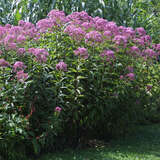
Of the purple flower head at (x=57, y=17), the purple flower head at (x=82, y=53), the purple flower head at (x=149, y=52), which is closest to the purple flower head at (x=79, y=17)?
the purple flower head at (x=57, y=17)

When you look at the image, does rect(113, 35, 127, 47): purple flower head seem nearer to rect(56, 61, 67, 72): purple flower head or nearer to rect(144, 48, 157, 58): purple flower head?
rect(144, 48, 157, 58): purple flower head

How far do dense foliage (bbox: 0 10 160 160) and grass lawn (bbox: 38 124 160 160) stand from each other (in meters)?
0.25

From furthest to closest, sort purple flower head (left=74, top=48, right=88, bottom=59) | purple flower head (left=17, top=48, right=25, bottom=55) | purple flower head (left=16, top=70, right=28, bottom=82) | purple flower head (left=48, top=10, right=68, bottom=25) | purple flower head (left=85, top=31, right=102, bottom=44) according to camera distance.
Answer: purple flower head (left=48, top=10, right=68, bottom=25) < purple flower head (left=85, top=31, right=102, bottom=44) < purple flower head (left=74, top=48, right=88, bottom=59) < purple flower head (left=17, top=48, right=25, bottom=55) < purple flower head (left=16, top=70, right=28, bottom=82)

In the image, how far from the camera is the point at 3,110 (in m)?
5.16

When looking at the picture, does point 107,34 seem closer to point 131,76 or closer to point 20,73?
point 131,76

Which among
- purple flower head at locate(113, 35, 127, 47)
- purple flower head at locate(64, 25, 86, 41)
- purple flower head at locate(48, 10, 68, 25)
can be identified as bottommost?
purple flower head at locate(113, 35, 127, 47)

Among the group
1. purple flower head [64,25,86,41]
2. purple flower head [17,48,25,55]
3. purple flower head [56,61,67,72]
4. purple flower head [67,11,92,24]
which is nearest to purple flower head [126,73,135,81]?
purple flower head [64,25,86,41]

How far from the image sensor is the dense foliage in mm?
5219

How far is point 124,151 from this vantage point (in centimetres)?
612

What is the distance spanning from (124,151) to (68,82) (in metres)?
1.52

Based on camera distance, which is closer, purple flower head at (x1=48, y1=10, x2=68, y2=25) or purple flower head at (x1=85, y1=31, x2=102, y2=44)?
purple flower head at (x1=85, y1=31, x2=102, y2=44)

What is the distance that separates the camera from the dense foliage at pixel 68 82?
5.22 metres

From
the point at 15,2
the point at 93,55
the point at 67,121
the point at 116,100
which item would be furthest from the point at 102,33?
the point at 15,2

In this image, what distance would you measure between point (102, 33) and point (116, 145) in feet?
6.73
